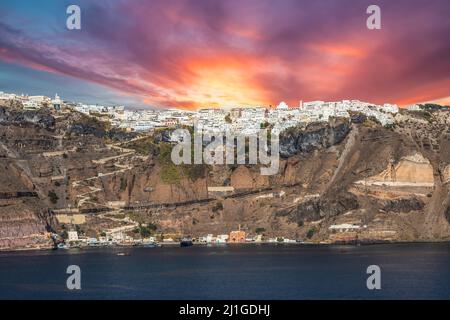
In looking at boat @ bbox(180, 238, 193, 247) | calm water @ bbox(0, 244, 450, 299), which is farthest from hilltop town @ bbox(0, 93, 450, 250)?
calm water @ bbox(0, 244, 450, 299)

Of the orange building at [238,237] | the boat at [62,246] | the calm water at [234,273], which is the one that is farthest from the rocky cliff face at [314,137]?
the boat at [62,246]

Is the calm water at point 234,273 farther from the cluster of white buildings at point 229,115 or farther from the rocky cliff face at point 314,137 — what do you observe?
the cluster of white buildings at point 229,115

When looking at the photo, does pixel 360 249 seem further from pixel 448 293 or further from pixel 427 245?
pixel 448 293

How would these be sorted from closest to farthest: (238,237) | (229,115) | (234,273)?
(234,273) → (238,237) → (229,115)

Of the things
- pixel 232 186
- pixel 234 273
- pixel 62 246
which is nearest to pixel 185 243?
pixel 232 186

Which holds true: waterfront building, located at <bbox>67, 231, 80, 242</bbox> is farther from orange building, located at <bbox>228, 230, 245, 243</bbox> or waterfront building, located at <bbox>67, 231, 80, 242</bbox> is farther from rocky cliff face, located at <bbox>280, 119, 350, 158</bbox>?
rocky cliff face, located at <bbox>280, 119, 350, 158</bbox>

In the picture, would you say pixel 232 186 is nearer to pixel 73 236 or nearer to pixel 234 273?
pixel 73 236
